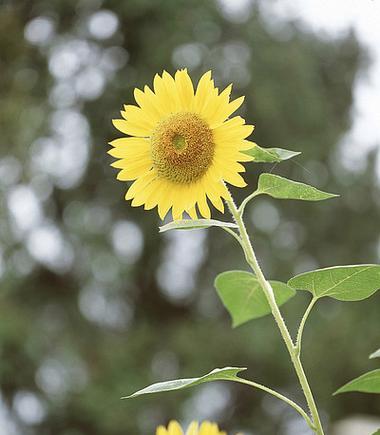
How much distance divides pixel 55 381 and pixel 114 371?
222 mm

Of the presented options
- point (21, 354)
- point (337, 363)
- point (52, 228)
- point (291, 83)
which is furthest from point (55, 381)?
point (291, 83)

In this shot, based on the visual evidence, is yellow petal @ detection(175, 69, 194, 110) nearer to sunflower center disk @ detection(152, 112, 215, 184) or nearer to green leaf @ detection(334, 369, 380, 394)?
sunflower center disk @ detection(152, 112, 215, 184)

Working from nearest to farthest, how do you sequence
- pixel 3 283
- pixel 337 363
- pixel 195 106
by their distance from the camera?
pixel 195 106 → pixel 337 363 → pixel 3 283

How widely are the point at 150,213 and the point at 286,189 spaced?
3.02 m

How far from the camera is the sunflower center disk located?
0.33 m

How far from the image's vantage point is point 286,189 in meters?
0.34

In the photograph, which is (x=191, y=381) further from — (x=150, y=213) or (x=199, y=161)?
(x=150, y=213)

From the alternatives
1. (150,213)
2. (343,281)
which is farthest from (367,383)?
(150,213)

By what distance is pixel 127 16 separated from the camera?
130 inches

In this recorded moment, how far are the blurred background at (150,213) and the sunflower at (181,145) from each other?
105 inches

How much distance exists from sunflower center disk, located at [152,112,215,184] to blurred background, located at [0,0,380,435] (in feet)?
8.77

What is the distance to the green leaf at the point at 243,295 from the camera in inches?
16.2

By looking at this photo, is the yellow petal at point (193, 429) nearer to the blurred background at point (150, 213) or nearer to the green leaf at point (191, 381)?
the green leaf at point (191, 381)

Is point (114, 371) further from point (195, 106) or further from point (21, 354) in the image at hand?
point (195, 106)
